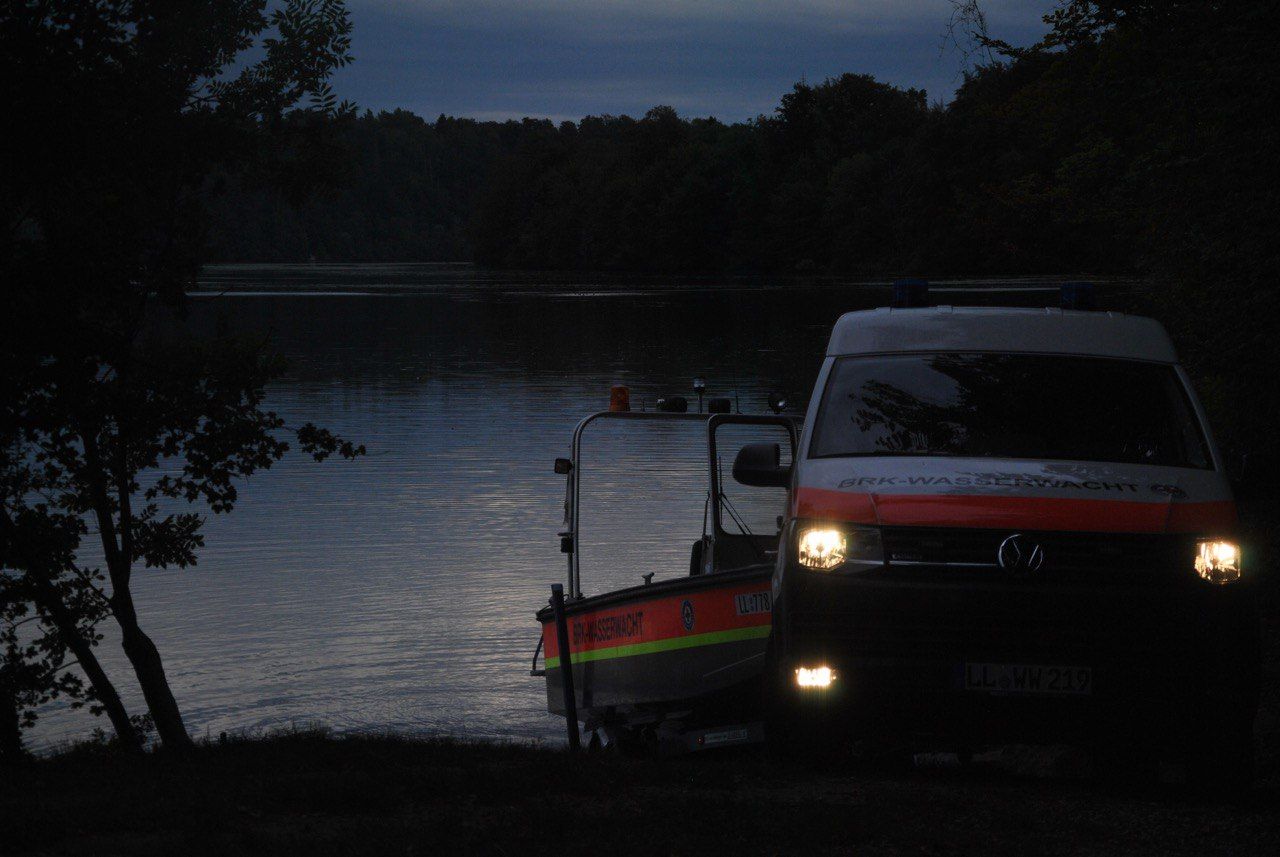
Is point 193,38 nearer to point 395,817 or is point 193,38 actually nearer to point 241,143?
point 241,143

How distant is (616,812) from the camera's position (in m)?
7.06

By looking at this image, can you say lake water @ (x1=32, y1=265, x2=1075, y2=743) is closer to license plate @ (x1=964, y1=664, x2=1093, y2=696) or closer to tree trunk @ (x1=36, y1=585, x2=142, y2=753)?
tree trunk @ (x1=36, y1=585, x2=142, y2=753)

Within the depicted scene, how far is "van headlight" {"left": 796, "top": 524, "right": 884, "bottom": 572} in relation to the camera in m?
7.04

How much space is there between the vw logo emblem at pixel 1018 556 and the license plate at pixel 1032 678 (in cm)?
39

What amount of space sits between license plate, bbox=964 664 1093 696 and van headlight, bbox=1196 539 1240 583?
62 centimetres

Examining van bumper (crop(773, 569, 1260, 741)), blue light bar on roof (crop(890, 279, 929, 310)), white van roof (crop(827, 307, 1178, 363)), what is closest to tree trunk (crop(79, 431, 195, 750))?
blue light bar on roof (crop(890, 279, 929, 310))

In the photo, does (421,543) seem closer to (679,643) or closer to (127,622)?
(127,622)

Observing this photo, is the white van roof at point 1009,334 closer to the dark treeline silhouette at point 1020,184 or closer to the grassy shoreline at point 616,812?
the grassy shoreline at point 616,812

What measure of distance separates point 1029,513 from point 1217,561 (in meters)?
0.79

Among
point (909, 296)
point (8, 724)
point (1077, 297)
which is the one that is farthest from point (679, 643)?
point (8, 724)

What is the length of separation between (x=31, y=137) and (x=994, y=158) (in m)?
119

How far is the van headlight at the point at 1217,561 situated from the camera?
6.96m

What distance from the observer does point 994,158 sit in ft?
408

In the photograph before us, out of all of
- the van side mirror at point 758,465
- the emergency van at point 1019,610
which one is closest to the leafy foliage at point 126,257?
the van side mirror at point 758,465
